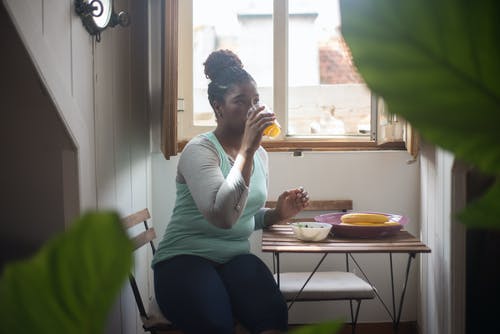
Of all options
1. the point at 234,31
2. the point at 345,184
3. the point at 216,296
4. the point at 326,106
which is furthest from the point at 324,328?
the point at 326,106

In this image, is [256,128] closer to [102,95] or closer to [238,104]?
[238,104]

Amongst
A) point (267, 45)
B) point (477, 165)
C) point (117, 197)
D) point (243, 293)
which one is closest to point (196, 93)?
point (267, 45)

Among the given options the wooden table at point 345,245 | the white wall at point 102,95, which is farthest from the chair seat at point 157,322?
the wooden table at point 345,245

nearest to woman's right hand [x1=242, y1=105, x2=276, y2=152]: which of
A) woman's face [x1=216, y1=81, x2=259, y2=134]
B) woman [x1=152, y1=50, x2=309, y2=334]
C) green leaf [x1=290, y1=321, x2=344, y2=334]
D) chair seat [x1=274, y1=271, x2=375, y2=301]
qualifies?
woman [x1=152, y1=50, x2=309, y2=334]

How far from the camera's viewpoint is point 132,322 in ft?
7.76

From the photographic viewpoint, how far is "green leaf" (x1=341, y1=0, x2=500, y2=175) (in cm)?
20

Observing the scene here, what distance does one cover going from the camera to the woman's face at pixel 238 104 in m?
1.95

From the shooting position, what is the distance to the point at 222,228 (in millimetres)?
1708

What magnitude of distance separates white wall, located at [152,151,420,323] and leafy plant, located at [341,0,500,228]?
243 centimetres

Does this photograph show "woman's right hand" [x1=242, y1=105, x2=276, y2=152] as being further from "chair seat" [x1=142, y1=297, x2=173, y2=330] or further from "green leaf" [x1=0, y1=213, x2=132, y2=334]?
"green leaf" [x1=0, y1=213, x2=132, y2=334]

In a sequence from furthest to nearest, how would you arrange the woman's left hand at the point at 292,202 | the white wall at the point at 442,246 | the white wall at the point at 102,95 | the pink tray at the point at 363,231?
1. the woman's left hand at the point at 292,202
2. the pink tray at the point at 363,231
3. the white wall at the point at 442,246
4. the white wall at the point at 102,95

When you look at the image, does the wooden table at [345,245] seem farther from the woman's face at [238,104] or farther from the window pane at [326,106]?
the window pane at [326,106]

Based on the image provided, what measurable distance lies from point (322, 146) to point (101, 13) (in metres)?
1.22

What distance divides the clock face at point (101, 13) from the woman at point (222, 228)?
0.39 meters
